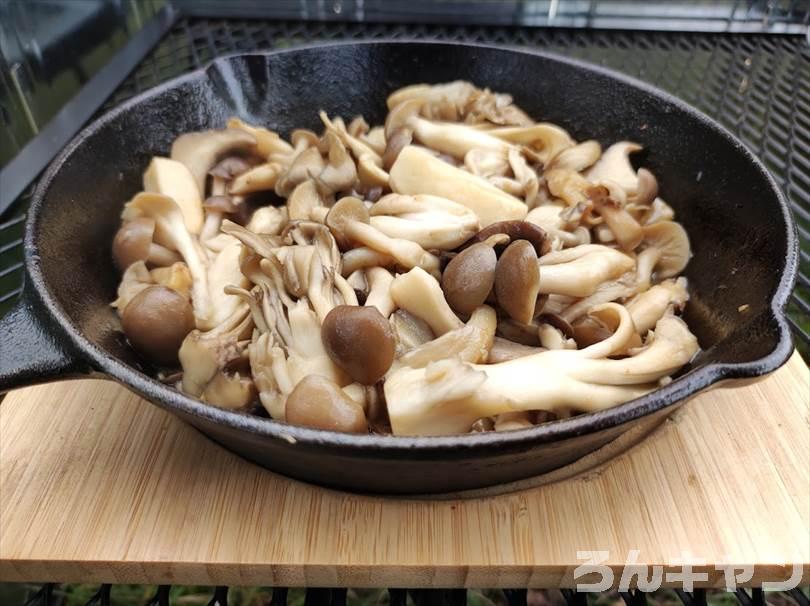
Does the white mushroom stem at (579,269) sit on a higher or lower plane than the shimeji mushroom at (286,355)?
higher

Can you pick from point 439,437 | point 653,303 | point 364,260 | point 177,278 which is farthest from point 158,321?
point 653,303

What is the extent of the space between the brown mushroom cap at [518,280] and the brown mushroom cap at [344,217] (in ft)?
1.15

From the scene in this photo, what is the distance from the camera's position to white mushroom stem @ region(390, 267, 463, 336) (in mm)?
1224

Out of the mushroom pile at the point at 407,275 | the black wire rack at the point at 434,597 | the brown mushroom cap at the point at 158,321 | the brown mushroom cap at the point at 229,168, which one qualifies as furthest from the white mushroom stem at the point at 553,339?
the brown mushroom cap at the point at 229,168

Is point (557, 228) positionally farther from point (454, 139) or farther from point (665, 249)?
point (454, 139)

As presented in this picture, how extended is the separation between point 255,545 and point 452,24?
2.46m

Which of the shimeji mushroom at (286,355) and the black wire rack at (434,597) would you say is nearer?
the shimeji mushroom at (286,355)

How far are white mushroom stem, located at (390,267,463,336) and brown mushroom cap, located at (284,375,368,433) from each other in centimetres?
25

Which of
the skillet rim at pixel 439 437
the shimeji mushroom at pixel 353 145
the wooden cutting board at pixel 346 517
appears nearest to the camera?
the skillet rim at pixel 439 437

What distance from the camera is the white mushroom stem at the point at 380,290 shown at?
4.21 feet

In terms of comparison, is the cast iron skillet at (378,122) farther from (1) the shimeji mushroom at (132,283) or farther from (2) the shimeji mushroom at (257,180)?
(2) the shimeji mushroom at (257,180)

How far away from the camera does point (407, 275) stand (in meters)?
1.24

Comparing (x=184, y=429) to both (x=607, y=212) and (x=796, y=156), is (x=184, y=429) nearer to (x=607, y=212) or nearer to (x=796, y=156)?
(x=607, y=212)

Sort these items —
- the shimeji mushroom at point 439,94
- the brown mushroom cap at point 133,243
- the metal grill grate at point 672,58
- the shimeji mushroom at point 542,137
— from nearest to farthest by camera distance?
the brown mushroom cap at point 133,243
the shimeji mushroom at point 542,137
the shimeji mushroom at point 439,94
the metal grill grate at point 672,58
